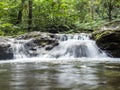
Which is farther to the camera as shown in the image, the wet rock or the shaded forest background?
the shaded forest background

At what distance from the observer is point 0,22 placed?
66.9 ft

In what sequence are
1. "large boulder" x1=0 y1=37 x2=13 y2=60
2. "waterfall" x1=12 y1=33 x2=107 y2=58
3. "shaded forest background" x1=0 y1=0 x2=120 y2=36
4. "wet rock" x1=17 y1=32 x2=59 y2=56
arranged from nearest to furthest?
"large boulder" x1=0 y1=37 x2=13 y2=60
"waterfall" x1=12 y1=33 x2=107 y2=58
"wet rock" x1=17 y1=32 x2=59 y2=56
"shaded forest background" x1=0 y1=0 x2=120 y2=36

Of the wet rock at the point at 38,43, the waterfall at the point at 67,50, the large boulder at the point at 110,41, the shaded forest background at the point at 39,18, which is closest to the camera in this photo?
the waterfall at the point at 67,50

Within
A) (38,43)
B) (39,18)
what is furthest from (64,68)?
(39,18)

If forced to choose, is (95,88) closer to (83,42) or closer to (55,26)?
(83,42)

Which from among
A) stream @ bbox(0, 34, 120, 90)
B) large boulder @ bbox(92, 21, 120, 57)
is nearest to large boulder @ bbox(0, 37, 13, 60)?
stream @ bbox(0, 34, 120, 90)

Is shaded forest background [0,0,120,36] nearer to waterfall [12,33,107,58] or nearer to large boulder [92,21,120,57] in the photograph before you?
waterfall [12,33,107,58]

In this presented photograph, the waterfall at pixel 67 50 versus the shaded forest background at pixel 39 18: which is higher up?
the shaded forest background at pixel 39 18

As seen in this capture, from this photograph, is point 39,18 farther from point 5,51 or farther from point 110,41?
point 5,51

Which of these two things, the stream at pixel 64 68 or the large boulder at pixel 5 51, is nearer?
the stream at pixel 64 68

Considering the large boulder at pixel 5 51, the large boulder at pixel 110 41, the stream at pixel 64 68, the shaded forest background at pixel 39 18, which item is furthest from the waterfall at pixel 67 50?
the shaded forest background at pixel 39 18

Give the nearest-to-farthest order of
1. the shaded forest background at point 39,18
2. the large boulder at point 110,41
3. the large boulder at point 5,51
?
1. the large boulder at point 5,51
2. the large boulder at point 110,41
3. the shaded forest background at point 39,18

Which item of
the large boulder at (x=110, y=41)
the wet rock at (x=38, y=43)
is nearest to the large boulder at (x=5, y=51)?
the wet rock at (x=38, y=43)

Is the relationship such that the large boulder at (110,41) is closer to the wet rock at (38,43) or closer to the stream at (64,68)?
the stream at (64,68)
